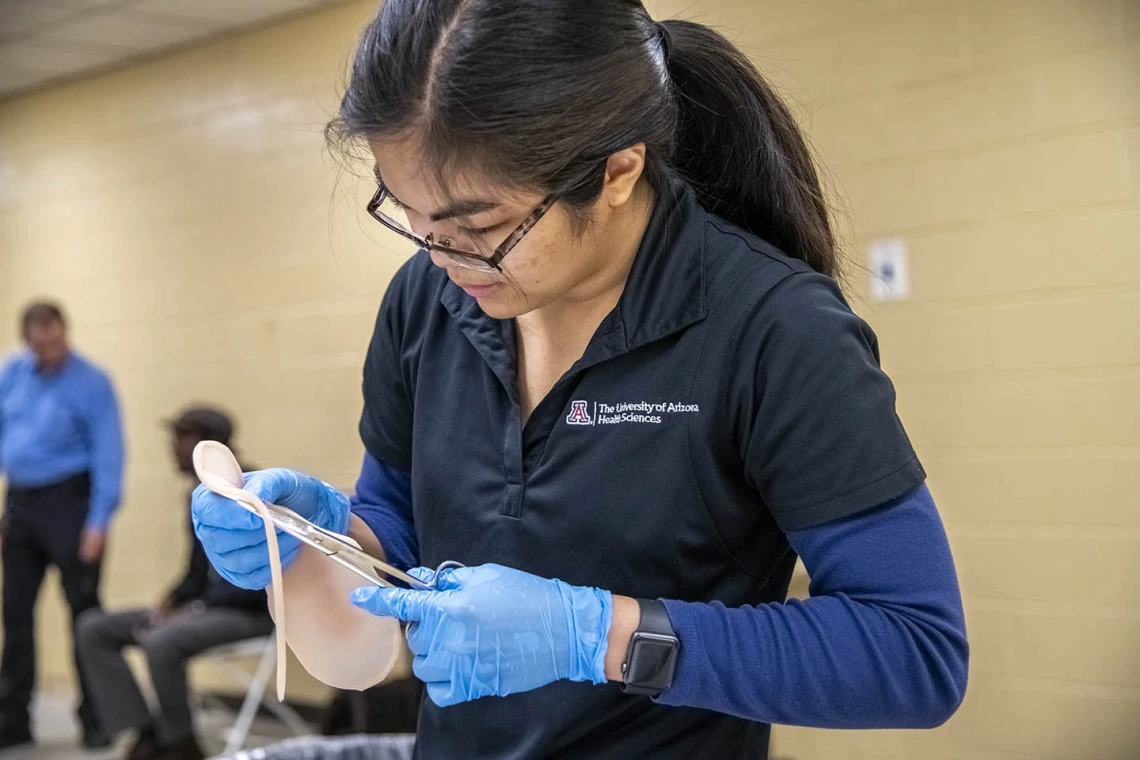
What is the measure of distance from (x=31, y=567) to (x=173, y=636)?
3.21 ft

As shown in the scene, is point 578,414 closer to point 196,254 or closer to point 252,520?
point 252,520

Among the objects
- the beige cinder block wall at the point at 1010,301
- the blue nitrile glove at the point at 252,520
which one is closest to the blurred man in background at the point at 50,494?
the beige cinder block wall at the point at 1010,301

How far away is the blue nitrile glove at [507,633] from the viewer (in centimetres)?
83

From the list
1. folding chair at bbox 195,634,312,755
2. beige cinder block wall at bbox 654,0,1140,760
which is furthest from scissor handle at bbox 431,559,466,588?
folding chair at bbox 195,634,312,755

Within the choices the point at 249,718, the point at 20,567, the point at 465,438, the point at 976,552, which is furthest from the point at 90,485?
the point at 465,438

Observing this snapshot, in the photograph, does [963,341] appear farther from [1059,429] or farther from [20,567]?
[20,567]

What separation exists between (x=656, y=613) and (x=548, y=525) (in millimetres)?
144

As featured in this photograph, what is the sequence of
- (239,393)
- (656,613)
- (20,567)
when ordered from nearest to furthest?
(656,613)
(20,567)
(239,393)

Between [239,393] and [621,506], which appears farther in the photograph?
[239,393]

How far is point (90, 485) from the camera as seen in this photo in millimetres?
4188

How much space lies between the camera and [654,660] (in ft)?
2.62

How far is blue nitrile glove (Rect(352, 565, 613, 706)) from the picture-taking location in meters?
0.83

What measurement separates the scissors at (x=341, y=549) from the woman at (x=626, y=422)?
0.09 ft

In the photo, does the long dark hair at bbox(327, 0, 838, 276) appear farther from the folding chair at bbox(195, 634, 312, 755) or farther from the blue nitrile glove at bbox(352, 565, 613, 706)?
the folding chair at bbox(195, 634, 312, 755)
